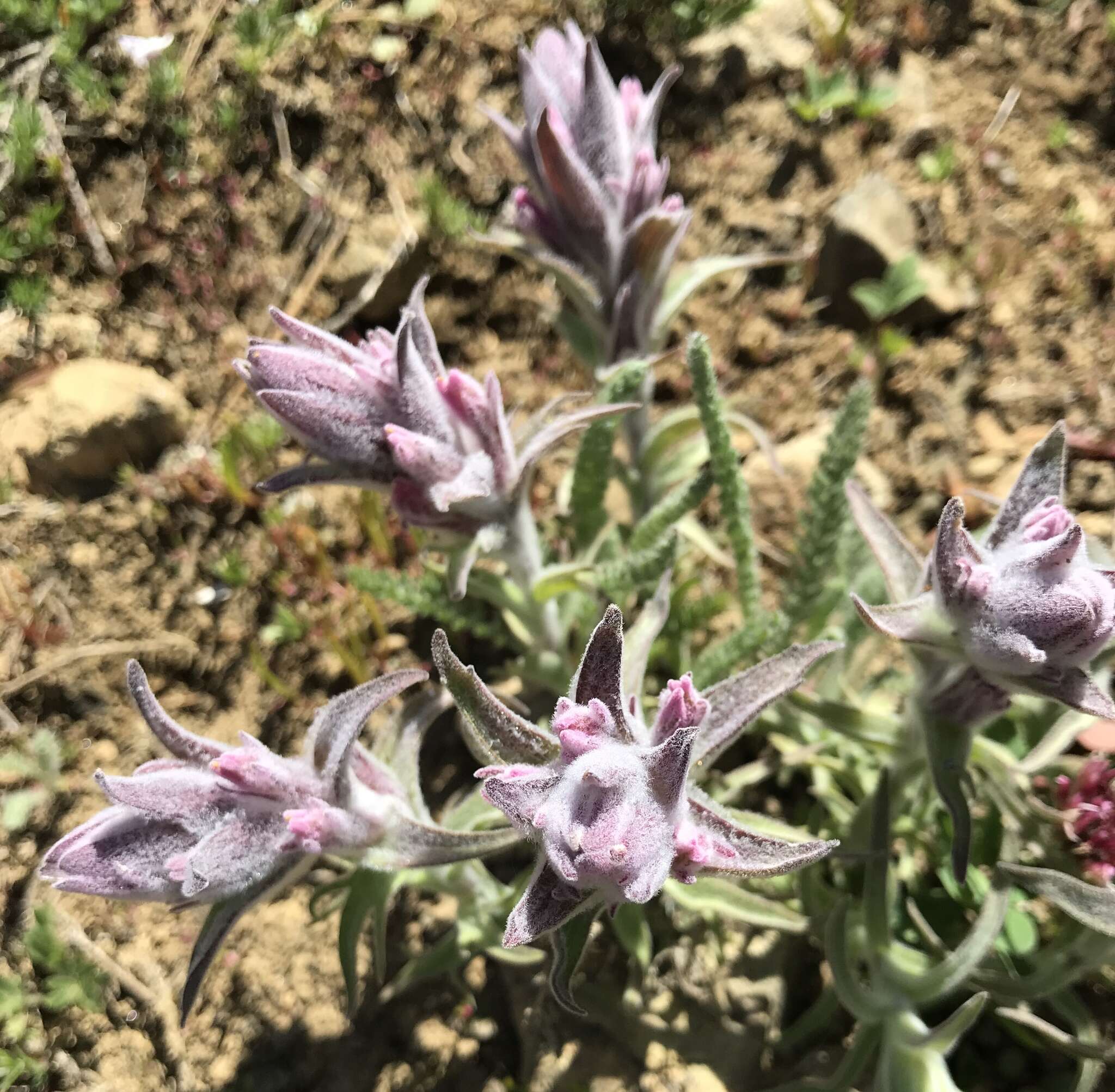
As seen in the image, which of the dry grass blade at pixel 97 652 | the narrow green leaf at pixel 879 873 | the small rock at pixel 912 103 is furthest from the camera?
the small rock at pixel 912 103

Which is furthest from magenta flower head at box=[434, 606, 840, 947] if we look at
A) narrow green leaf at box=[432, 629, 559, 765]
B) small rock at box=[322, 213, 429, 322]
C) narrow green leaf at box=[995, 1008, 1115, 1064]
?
small rock at box=[322, 213, 429, 322]

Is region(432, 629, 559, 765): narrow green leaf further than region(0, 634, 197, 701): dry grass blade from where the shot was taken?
No

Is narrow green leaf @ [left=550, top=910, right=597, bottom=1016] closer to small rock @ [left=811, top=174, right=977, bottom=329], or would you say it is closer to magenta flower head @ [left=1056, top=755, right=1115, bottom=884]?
magenta flower head @ [left=1056, top=755, right=1115, bottom=884]

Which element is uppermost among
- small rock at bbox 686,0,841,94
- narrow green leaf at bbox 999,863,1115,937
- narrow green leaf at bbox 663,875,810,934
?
small rock at bbox 686,0,841,94

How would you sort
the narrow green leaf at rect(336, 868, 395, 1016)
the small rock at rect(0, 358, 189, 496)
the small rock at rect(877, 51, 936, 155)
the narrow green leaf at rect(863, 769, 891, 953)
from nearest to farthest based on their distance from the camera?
the narrow green leaf at rect(336, 868, 395, 1016) → the narrow green leaf at rect(863, 769, 891, 953) → the small rock at rect(0, 358, 189, 496) → the small rock at rect(877, 51, 936, 155)

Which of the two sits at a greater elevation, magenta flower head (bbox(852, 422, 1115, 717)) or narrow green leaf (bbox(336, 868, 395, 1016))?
magenta flower head (bbox(852, 422, 1115, 717))

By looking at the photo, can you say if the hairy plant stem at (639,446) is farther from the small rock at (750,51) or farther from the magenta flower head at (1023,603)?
the small rock at (750,51)

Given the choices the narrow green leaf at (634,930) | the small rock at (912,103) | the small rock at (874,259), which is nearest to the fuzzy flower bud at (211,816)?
the narrow green leaf at (634,930)
